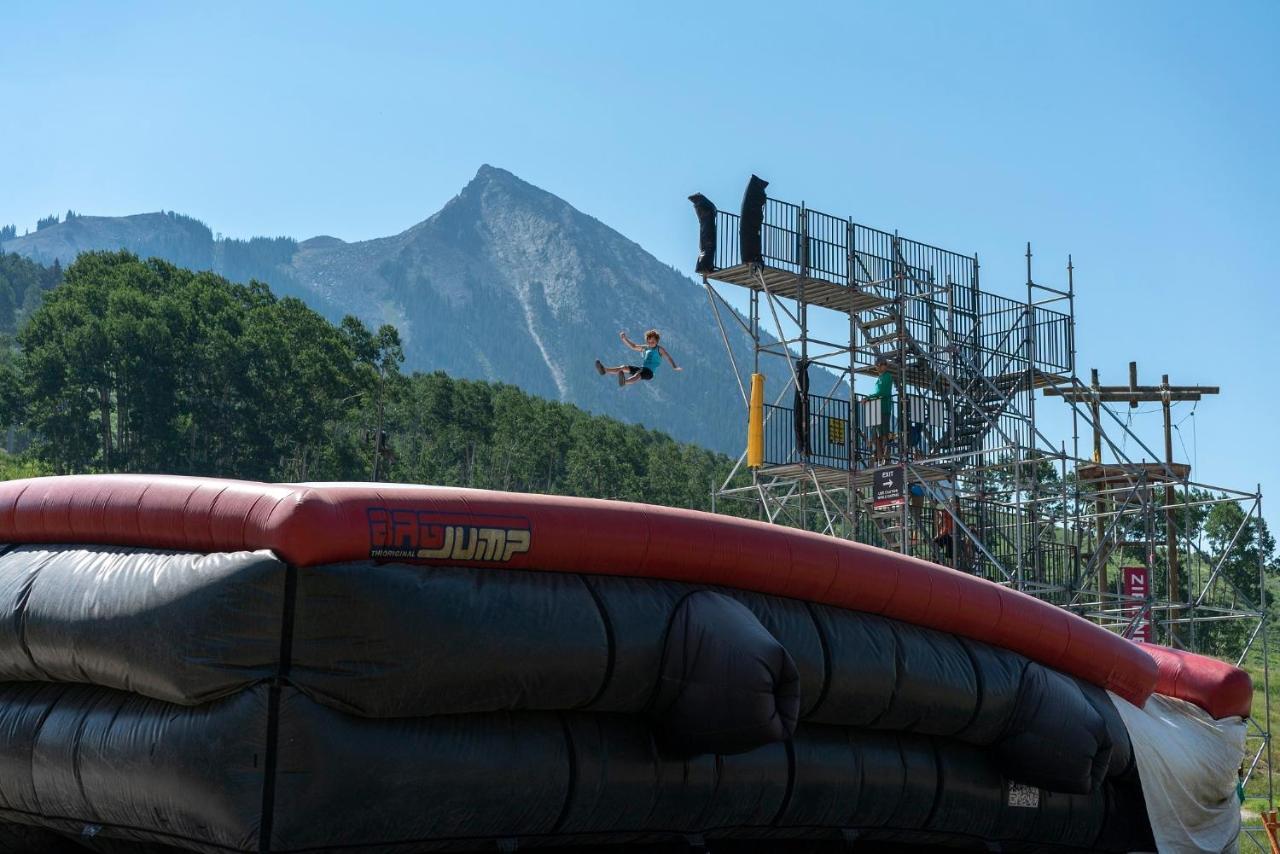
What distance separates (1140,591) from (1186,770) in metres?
11.5

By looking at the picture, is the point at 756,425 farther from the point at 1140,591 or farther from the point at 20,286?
the point at 20,286

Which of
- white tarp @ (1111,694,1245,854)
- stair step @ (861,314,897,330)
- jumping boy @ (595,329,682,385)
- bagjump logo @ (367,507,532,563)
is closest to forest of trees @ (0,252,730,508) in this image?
stair step @ (861,314,897,330)

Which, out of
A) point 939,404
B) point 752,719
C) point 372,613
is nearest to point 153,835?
point 372,613

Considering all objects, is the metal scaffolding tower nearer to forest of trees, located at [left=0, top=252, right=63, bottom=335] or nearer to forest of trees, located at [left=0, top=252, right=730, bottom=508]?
forest of trees, located at [left=0, top=252, right=730, bottom=508]

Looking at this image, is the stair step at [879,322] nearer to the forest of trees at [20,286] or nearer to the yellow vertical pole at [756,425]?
the yellow vertical pole at [756,425]

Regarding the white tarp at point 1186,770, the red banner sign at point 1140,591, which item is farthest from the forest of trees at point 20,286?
the white tarp at point 1186,770

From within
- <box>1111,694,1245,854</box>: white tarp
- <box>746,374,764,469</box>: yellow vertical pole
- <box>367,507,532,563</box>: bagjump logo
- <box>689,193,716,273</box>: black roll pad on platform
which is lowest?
<box>1111,694,1245,854</box>: white tarp

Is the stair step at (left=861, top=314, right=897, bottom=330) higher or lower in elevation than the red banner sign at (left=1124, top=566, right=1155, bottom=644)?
higher

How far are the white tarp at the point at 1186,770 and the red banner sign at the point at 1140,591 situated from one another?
7.42m

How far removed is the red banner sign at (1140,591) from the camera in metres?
19.0

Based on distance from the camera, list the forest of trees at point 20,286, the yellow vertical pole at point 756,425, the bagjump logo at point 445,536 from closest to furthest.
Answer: the bagjump logo at point 445,536 < the yellow vertical pole at point 756,425 < the forest of trees at point 20,286

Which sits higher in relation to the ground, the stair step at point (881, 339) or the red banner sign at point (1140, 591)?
the stair step at point (881, 339)

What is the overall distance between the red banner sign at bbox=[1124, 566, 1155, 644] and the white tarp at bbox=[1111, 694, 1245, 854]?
742 centimetres

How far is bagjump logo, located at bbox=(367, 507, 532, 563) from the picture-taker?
20.7ft
